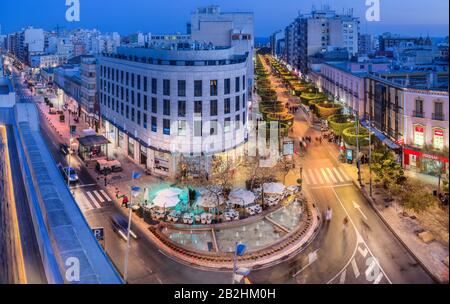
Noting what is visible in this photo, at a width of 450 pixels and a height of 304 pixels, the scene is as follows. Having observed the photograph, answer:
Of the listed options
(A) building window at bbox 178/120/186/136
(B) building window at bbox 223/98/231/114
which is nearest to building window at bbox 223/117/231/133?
(B) building window at bbox 223/98/231/114

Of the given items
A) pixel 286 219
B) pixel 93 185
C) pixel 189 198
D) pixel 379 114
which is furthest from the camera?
pixel 379 114

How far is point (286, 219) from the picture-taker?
27.8m

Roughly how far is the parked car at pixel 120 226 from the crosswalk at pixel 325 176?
1632 centimetres

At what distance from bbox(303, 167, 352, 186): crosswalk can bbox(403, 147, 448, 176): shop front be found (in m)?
5.26

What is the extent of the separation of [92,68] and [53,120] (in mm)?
13317

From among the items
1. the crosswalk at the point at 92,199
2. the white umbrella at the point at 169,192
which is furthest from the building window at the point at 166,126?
the white umbrella at the point at 169,192

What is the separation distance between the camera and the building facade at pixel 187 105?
35.8m

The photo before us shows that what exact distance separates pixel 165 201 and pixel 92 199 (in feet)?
22.4

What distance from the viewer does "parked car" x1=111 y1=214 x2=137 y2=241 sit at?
2505 cm

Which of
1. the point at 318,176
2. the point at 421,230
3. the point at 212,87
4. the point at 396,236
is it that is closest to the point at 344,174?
the point at 318,176

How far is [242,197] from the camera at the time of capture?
29.1 metres

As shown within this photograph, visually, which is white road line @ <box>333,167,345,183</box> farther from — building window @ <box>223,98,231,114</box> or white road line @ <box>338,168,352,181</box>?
building window @ <box>223,98,231,114</box>
